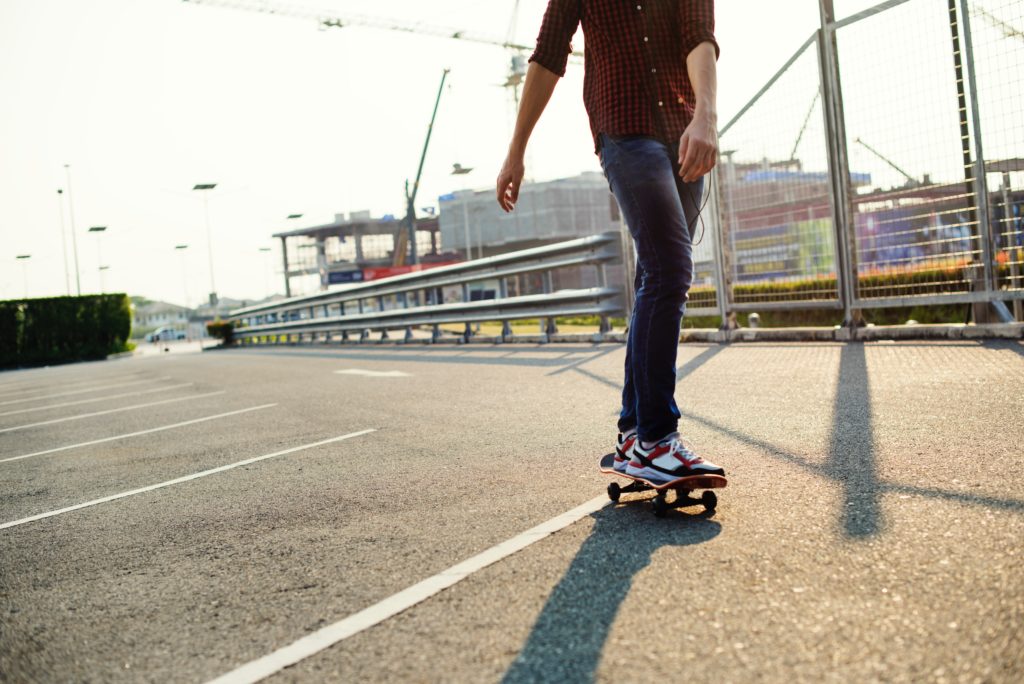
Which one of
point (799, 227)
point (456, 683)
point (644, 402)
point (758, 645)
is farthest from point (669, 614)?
point (799, 227)

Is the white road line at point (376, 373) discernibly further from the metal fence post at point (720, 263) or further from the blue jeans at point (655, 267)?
the blue jeans at point (655, 267)

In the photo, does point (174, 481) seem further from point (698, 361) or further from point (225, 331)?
point (225, 331)

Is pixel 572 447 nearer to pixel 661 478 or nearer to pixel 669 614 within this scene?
pixel 661 478

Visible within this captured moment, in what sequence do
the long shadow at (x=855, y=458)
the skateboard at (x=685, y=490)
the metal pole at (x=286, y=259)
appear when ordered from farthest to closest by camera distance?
the metal pole at (x=286, y=259)
the skateboard at (x=685, y=490)
the long shadow at (x=855, y=458)

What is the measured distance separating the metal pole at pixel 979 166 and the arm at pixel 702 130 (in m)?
4.65

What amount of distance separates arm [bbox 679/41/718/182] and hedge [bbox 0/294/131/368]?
40.7 metres

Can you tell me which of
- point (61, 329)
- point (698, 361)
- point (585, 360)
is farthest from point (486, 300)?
point (61, 329)

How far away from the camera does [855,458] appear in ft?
9.66

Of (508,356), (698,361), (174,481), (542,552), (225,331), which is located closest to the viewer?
(542,552)

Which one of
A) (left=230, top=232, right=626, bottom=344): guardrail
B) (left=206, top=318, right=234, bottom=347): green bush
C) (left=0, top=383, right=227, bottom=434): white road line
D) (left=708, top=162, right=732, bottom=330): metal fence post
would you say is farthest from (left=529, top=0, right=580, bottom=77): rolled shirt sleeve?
(left=206, top=318, right=234, bottom=347): green bush

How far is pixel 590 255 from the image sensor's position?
409 inches

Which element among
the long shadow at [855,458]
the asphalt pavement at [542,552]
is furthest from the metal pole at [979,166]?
the long shadow at [855,458]

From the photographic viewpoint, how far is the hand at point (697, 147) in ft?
8.26

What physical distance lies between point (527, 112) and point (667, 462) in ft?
4.17
